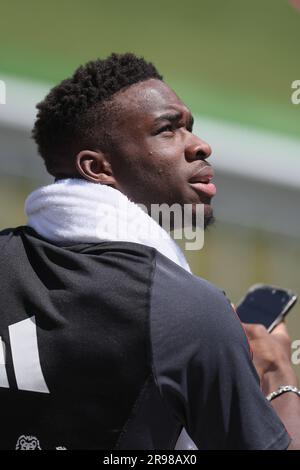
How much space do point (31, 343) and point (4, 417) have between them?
14 centimetres

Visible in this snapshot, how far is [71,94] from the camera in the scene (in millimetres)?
1895

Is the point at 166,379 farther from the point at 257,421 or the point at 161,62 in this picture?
the point at 161,62

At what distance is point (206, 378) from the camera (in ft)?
4.93

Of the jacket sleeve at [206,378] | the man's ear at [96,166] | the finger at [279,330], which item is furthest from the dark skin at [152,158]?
the jacket sleeve at [206,378]

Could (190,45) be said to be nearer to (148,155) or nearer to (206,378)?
(148,155)

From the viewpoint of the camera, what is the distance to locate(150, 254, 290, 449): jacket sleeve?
59.0 inches

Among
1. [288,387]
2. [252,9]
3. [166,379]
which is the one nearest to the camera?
[166,379]

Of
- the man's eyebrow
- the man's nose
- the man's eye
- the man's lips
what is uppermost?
the man's eyebrow

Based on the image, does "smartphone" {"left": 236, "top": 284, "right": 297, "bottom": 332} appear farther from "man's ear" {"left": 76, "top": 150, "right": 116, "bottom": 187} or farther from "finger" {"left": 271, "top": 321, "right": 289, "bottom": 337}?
"man's ear" {"left": 76, "top": 150, "right": 116, "bottom": 187}

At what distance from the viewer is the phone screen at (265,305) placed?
86.4 inches

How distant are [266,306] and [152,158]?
58 cm

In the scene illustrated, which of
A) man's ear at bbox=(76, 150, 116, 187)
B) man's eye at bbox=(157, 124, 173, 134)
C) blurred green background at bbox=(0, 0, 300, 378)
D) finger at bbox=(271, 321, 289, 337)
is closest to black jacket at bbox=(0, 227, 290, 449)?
man's ear at bbox=(76, 150, 116, 187)

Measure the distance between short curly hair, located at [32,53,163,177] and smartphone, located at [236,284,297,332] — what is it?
63cm
